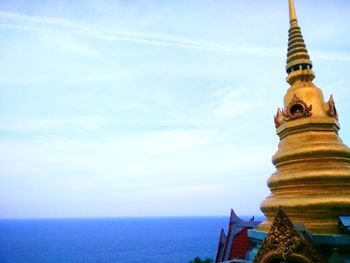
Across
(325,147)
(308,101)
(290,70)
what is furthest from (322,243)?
(290,70)

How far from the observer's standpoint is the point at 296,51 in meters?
12.6

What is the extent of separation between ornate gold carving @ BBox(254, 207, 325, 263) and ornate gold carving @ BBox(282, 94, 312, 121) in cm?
460

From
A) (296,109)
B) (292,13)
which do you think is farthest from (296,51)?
(296,109)

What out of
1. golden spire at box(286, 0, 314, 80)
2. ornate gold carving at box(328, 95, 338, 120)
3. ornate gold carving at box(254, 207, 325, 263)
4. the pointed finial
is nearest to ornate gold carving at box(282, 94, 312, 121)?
ornate gold carving at box(328, 95, 338, 120)

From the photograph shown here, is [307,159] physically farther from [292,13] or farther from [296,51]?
[292,13]

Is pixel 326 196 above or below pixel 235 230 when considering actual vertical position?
above

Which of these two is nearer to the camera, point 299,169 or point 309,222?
point 309,222

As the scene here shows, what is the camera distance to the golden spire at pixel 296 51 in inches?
488

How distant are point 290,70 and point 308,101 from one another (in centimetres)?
171

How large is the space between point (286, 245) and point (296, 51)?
750 centimetres

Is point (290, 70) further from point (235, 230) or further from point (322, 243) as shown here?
point (235, 230)

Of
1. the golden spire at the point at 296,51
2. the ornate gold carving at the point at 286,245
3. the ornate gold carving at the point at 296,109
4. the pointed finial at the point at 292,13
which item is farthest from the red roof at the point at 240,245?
the pointed finial at the point at 292,13

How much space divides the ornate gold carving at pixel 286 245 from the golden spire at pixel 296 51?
651 centimetres

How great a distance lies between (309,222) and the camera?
30.9 ft
